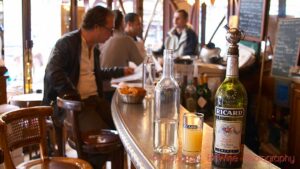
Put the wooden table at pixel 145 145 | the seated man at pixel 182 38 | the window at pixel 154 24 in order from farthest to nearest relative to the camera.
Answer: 1. the window at pixel 154 24
2. the seated man at pixel 182 38
3. the wooden table at pixel 145 145

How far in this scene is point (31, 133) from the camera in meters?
2.13

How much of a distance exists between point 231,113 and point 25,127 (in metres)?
1.38

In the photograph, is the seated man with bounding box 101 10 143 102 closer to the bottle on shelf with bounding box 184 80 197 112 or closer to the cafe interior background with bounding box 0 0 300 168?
the cafe interior background with bounding box 0 0 300 168

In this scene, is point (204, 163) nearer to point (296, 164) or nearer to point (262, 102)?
point (296, 164)

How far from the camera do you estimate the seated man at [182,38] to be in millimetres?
5758

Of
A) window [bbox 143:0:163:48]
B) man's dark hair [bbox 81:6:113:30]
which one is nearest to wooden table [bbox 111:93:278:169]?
man's dark hair [bbox 81:6:113:30]

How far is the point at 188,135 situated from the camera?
1.19m

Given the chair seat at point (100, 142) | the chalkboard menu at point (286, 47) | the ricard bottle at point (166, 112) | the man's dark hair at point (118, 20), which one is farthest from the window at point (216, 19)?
the ricard bottle at point (166, 112)

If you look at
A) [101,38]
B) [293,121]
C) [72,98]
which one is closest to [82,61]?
[101,38]

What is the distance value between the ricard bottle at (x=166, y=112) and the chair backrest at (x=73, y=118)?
0.75 meters

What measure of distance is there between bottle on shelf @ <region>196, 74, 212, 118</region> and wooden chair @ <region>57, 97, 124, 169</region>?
69 centimetres

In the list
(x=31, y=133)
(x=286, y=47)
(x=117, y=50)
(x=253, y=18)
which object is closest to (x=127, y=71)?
(x=117, y=50)

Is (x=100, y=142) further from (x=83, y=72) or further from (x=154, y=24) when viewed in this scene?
(x=154, y=24)

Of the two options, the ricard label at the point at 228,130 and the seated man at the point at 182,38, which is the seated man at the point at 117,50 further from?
the ricard label at the point at 228,130
